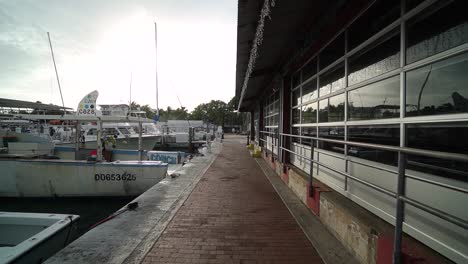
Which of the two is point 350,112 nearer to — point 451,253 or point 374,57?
point 374,57

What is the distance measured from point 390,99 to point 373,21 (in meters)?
1.15

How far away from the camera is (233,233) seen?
3314mm

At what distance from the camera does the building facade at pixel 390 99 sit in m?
1.92

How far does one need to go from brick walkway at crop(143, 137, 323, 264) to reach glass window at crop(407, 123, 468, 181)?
1.52m

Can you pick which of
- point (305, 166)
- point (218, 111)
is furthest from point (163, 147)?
point (218, 111)

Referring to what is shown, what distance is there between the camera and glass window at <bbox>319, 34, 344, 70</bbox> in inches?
159

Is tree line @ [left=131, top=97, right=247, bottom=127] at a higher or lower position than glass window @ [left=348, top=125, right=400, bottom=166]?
higher

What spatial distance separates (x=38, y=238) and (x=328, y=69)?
17.6 ft

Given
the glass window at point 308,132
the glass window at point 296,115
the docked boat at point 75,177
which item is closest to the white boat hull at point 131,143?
the docked boat at point 75,177

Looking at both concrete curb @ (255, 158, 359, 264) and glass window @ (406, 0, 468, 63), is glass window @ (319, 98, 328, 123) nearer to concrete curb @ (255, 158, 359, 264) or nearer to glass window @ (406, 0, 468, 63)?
concrete curb @ (255, 158, 359, 264)

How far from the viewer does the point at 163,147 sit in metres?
22.0

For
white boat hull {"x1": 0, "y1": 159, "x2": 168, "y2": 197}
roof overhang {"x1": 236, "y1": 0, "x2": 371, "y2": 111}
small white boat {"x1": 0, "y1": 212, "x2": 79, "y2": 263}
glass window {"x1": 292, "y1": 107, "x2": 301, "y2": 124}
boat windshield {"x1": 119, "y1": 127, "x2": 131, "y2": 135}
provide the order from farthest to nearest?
boat windshield {"x1": 119, "y1": 127, "x2": 131, "y2": 135}, white boat hull {"x1": 0, "y1": 159, "x2": 168, "y2": 197}, glass window {"x1": 292, "y1": 107, "x2": 301, "y2": 124}, roof overhang {"x1": 236, "y1": 0, "x2": 371, "y2": 111}, small white boat {"x1": 0, "y1": 212, "x2": 79, "y2": 263}

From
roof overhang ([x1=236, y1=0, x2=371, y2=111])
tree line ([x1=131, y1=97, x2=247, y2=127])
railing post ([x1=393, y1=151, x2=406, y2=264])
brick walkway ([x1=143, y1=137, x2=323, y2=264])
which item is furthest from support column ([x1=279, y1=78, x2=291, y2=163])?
tree line ([x1=131, y1=97, x2=247, y2=127])

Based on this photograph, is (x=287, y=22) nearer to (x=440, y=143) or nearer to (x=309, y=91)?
(x=309, y=91)
